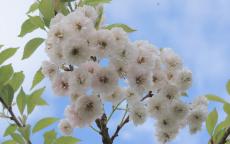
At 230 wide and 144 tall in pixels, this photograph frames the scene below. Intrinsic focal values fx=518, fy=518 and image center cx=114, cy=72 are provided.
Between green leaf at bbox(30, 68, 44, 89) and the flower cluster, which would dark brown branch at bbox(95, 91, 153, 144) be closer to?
the flower cluster

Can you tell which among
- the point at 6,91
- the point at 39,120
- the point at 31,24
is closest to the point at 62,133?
the point at 39,120

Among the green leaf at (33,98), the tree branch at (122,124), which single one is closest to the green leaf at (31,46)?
the green leaf at (33,98)

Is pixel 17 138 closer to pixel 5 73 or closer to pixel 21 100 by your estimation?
pixel 21 100

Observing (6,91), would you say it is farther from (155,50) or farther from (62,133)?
(155,50)


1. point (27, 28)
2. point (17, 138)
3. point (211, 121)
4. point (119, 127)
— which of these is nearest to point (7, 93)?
point (17, 138)

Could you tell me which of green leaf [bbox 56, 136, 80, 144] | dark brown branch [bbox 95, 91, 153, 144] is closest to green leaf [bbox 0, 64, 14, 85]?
green leaf [bbox 56, 136, 80, 144]
